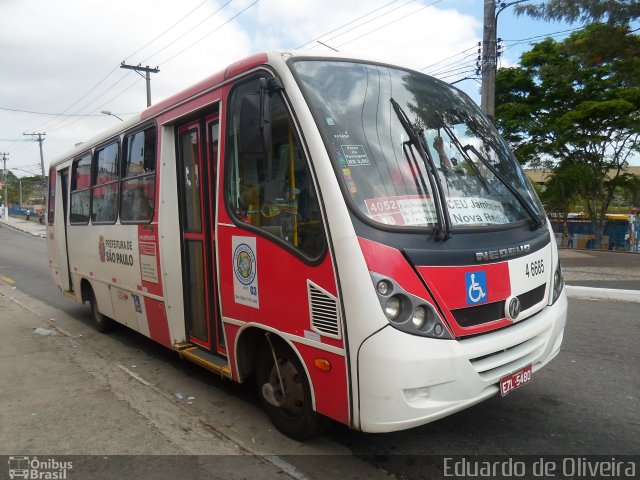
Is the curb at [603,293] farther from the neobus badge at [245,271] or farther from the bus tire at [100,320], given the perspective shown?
the bus tire at [100,320]

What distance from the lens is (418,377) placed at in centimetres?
274

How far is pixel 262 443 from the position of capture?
3.60m

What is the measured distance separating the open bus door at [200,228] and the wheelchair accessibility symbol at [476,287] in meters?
2.09

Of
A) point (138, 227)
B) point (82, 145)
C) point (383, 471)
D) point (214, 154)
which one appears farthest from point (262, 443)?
point (82, 145)

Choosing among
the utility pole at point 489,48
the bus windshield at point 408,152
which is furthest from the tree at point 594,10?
the bus windshield at point 408,152

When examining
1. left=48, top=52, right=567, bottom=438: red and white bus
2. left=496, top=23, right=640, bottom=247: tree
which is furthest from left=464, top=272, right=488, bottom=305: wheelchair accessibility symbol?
left=496, top=23, right=640, bottom=247: tree

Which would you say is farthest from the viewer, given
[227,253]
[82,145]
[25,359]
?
[82,145]

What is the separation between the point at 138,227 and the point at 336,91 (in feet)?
9.49

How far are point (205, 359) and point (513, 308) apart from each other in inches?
100

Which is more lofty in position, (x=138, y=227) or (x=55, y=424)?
(x=138, y=227)

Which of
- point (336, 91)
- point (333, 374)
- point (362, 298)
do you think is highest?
point (336, 91)

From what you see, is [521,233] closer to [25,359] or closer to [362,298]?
[362,298]

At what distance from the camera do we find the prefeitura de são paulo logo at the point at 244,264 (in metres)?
3.60

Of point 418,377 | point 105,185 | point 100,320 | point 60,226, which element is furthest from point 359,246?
point 60,226
